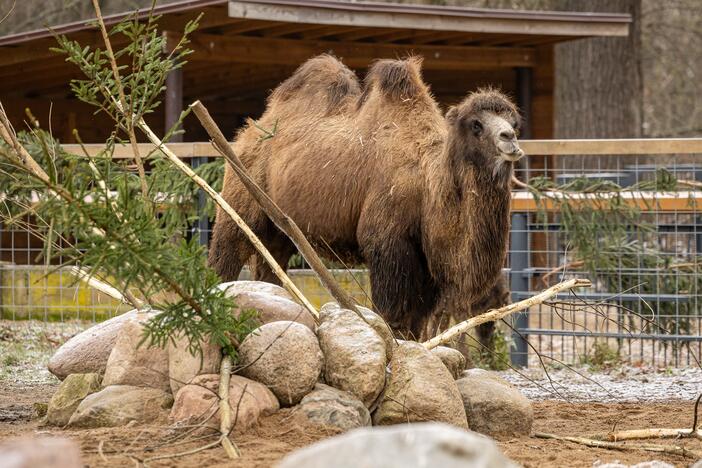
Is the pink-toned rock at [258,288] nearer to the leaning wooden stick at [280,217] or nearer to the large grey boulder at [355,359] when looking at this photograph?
the leaning wooden stick at [280,217]

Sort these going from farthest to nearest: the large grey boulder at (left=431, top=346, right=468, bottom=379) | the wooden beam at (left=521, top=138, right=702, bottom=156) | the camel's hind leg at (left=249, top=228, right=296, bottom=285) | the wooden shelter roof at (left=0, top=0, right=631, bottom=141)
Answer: the wooden shelter roof at (left=0, top=0, right=631, bottom=141) < the wooden beam at (left=521, top=138, right=702, bottom=156) < the camel's hind leg at (left=249, top=228, right=296, bottom=285) < the large grey boulder at (left=431, top=346, right=468, bottom=379)

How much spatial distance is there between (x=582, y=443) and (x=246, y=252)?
3698 mm

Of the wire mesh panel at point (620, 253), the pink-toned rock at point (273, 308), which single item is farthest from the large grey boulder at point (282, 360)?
the wire mesh panel at point (620, 253)

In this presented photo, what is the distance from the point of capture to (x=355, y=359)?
5.26 m

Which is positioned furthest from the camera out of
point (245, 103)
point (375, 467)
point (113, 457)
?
point (245, 103)

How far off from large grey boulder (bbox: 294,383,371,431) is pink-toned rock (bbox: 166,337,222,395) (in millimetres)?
453

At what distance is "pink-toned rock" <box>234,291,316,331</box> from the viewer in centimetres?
561

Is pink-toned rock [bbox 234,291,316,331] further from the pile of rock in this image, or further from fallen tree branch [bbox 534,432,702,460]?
fallen tree branch [bbox 534,432,702,460]

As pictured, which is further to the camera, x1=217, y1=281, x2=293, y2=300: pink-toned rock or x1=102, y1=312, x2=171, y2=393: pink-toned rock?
x1=217, y1=281, x2=293, y2=300: pink-toned rock

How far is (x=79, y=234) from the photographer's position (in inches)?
177

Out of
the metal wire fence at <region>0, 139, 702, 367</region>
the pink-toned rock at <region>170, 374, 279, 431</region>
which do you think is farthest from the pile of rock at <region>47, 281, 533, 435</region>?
the metal wire fence at <region>0, 139, 702, 367</region>

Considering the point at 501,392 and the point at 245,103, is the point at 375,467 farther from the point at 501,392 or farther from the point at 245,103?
the point at 245,103

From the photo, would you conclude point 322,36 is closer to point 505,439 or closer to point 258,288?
point 258,288

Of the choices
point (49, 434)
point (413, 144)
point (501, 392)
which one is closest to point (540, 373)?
point (413, 144)
